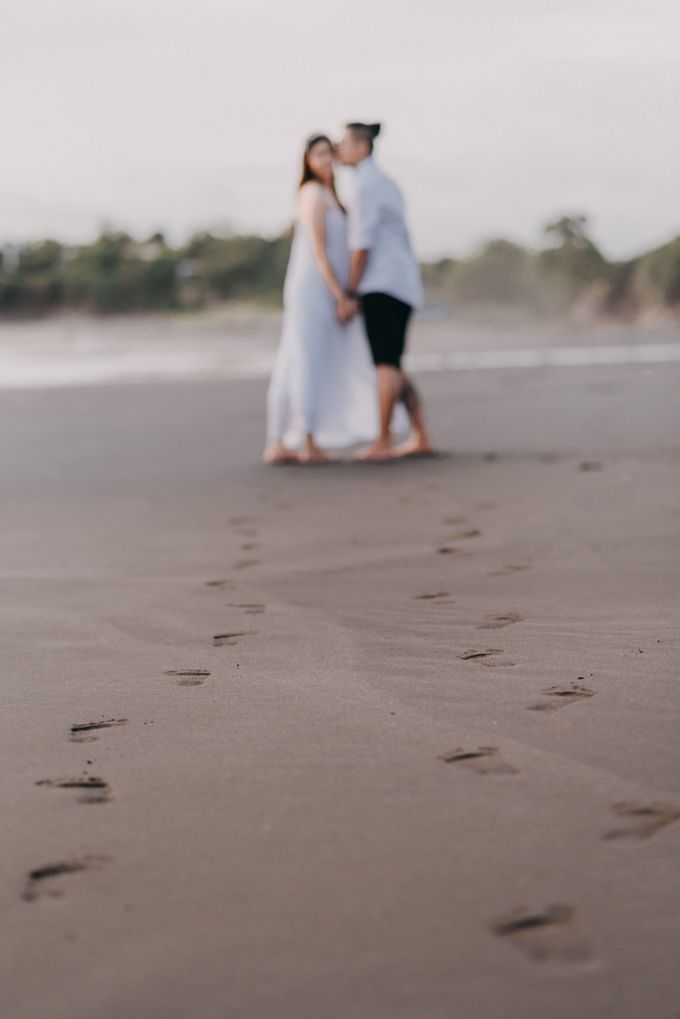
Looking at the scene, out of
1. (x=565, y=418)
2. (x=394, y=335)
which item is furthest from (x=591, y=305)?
(x=394, y=335)

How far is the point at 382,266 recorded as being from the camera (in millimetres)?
6234

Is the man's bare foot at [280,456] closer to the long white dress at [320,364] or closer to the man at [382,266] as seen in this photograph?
the long white dress at [320,364]

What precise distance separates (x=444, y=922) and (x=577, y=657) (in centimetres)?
123

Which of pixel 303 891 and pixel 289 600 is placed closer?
pixel 303 891

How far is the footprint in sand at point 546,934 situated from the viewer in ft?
4.90

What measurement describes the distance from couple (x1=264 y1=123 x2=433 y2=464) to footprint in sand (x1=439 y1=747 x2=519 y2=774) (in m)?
4.31

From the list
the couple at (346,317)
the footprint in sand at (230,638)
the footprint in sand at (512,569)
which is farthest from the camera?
the couple at (346,317)

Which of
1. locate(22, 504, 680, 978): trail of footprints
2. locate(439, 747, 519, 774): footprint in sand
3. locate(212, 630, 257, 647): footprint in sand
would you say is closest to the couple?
locate(22, 504, 680, 978): trail of footprints

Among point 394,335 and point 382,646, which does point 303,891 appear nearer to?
point 382,646

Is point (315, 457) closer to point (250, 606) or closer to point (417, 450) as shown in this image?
point (417, 450)

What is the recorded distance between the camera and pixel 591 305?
27.3 metres

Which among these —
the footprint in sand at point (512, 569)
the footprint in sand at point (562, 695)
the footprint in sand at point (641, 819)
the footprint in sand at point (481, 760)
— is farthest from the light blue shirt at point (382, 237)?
the footprint in sand at point (641, 819)

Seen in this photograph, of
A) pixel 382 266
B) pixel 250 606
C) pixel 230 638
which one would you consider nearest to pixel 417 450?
pixel 382 266

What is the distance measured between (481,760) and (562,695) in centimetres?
40
